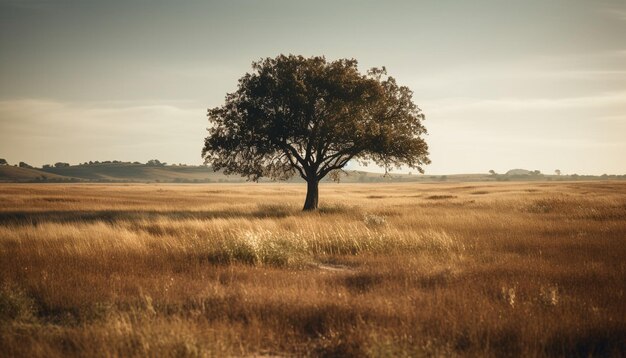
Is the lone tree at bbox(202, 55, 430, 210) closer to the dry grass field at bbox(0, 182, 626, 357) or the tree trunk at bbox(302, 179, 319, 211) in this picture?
the tree trunk at bbox(302, 179, 319, 211)

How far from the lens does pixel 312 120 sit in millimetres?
25719

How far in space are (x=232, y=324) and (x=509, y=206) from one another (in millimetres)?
27679

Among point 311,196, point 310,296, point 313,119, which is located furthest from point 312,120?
point 310,296

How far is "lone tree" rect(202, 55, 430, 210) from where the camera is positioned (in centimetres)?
2420

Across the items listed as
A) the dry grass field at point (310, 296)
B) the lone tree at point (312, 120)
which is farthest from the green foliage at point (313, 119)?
the dry grass field at point (310, 296)

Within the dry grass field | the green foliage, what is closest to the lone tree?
the green foliage

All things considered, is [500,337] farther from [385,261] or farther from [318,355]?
[385,261]

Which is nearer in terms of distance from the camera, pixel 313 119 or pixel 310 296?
pixel 310 296

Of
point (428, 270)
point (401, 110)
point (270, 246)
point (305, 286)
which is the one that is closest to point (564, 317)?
point (428, 270)

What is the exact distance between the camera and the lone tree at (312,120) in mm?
24203

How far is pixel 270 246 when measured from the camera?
10375 millimetres

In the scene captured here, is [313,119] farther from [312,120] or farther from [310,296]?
[310,296]

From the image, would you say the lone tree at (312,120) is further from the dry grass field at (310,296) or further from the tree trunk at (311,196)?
the dry grass field at (310,296)

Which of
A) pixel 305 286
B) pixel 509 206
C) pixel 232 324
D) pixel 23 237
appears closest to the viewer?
pixel 232 324
